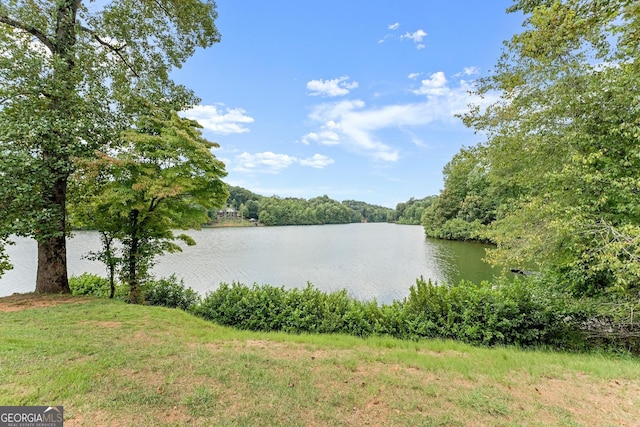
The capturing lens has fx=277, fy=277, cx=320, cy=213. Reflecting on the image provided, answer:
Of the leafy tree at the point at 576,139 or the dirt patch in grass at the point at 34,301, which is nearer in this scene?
the leafy tree at the point at 576,139

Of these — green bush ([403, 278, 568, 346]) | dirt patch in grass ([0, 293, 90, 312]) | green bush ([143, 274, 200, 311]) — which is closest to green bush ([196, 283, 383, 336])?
green bush ([403, 278, 568, 346])

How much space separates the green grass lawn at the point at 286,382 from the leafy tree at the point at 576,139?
74.7 inches

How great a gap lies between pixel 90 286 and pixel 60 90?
615 cm

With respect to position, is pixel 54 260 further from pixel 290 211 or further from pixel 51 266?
pixel 290 211

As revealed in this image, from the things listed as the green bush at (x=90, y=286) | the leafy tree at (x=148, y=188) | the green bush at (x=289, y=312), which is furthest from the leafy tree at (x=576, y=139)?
the green bush at (x=90, y=286)

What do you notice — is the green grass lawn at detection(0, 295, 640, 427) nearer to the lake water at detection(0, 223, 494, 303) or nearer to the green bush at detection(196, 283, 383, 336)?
the green bush at detection(196, 283, 383, 336)

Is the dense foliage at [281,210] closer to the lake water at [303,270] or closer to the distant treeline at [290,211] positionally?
the distant treeline at [290,211]

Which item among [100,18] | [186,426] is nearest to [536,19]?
[186,426]

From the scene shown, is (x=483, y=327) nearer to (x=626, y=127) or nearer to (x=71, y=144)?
(x=626, y=127)

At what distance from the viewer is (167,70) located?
876 centimetres

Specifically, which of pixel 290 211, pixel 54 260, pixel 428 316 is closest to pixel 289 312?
pixel 428 316

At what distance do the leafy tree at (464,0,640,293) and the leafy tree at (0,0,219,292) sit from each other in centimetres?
889

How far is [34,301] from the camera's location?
6344 mm

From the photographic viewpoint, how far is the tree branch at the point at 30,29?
6.35 meters
